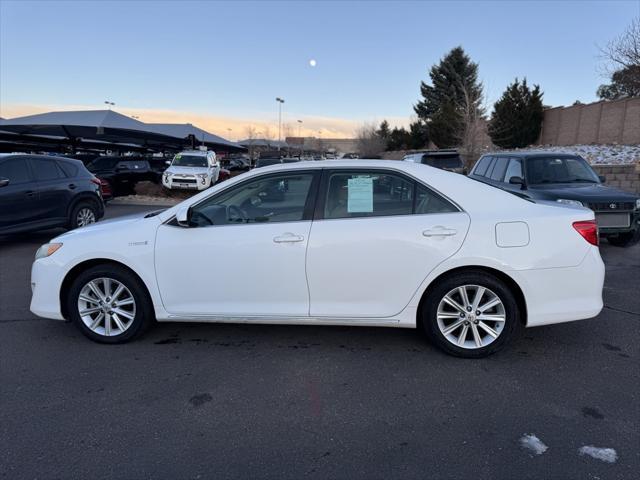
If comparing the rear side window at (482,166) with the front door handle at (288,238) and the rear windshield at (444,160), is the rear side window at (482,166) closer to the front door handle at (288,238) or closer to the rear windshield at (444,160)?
the rear windshield at (444,160)

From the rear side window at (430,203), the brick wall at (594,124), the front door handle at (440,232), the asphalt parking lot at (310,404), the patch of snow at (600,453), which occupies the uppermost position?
the brick wall at (594,124)

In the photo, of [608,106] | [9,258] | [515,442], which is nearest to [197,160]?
[9,258]

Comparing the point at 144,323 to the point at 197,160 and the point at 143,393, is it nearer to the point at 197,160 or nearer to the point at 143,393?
the point at 143,393

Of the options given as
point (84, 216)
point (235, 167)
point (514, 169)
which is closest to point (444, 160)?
point (514, 169)

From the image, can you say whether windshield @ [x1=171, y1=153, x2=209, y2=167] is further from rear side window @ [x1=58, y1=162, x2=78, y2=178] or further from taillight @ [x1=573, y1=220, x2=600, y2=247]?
taillight @ [x1=573, y1=220, x2=600, y2=247]

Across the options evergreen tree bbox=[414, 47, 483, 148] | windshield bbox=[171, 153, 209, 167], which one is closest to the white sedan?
windshield bbox=[171, 153, 209, 167]

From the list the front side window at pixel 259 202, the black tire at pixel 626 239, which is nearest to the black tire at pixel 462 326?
the front side window at pixel 259 202

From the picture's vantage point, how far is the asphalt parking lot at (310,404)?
251 cm

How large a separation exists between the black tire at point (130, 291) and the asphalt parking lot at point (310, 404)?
122mm

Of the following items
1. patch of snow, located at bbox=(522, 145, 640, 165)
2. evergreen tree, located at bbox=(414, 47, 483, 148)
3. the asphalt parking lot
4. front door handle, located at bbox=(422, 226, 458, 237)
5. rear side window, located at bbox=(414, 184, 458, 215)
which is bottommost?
the asphalt parking lot

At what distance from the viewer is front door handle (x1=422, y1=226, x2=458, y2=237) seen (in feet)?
11.8

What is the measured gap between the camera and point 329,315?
3748mm

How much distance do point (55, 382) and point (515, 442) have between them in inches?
128

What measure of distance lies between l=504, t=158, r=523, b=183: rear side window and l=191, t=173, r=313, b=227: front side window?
237 inches
